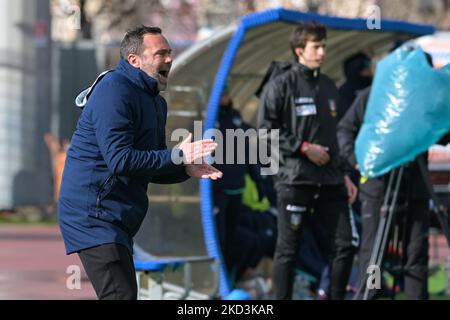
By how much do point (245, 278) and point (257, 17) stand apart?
265 cm

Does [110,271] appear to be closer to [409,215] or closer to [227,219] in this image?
[409,215]

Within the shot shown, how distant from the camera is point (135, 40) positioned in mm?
5973

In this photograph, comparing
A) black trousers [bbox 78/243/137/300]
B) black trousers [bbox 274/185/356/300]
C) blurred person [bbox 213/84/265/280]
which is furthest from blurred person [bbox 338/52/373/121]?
black trousers [bbox 78/243/137/300]

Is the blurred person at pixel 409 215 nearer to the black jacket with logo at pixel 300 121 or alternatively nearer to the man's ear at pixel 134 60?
the black jacket with logo at pixel 300 121

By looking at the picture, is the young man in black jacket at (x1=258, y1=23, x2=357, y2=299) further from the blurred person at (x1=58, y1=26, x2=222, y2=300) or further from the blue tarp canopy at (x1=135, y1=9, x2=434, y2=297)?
the blurred person at (x1=58, y1=26, x2=222, y2=300)

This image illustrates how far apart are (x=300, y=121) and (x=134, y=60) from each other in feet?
9.95

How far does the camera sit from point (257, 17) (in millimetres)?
9648

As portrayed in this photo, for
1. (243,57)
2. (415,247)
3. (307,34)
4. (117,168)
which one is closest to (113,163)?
(117,168)

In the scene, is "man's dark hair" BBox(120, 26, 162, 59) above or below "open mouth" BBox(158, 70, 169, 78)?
above

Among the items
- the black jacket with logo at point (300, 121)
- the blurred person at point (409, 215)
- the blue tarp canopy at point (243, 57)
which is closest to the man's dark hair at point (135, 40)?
the black jacket with logo at point (300, 121)

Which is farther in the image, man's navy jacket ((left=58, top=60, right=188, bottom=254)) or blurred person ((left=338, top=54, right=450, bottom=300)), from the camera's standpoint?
blurred person ((left=338, top=54, right=450, bottom=300))

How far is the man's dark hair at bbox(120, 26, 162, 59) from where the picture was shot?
596 cm

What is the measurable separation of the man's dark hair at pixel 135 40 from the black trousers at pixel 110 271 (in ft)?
3.14
